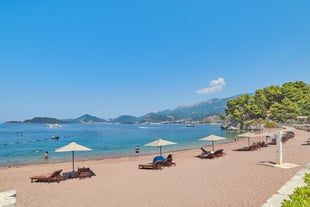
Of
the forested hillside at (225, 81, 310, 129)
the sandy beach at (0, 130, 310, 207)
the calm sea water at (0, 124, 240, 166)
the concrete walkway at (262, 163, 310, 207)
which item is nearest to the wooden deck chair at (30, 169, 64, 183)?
Answer: the sandy beach at (0, 130, 310, 207)

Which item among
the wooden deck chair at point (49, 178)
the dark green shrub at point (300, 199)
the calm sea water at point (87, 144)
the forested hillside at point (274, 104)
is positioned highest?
the forested hillside at point (274, 104)

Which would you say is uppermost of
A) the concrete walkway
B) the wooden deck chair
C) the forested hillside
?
the forested hillside

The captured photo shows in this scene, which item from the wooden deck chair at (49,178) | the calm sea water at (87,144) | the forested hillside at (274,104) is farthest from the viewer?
the forested hillside at (274,104)

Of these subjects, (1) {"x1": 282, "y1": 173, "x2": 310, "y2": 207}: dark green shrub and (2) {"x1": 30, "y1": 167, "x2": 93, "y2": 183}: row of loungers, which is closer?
(1) {"x1": 282, "y1": 173, "x2": 310, "y2": 207}: dark green shrub

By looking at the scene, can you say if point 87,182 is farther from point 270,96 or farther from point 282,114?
point 270,96

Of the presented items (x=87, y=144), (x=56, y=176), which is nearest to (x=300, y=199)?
(x=56, y=176)

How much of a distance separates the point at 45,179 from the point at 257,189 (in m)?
11.1

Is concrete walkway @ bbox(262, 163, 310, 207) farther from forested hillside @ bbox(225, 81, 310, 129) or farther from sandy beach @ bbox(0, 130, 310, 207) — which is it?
forested hillside @ bbox(225, 81, 310, 129)

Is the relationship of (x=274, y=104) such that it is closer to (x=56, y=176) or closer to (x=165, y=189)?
(x=165, y=189)

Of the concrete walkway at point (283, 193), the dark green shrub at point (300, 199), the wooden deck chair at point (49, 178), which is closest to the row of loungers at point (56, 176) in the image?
the wooden deck chair at point (49, 178)

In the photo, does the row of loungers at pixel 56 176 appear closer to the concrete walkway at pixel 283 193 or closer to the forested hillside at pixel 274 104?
the concrete walkway at pixel 283 193

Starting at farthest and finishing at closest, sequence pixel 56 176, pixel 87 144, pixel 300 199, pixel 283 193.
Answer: pixel 87 144 → pixel 56 176 → pixel 283 193 → pixel 300 199

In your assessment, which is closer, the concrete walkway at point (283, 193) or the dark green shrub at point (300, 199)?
the dark green shrub at point (300, 199)

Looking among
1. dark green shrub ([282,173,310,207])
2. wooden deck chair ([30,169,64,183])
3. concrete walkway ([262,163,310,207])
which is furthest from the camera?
wooden deck chair ([30,169,64,183])
